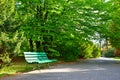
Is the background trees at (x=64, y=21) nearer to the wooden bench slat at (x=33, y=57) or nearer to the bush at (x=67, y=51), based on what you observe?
the bush at (x=67, y=51)

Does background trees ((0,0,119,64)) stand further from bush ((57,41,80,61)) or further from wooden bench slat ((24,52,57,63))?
wooden bench slat ((24,52,57,63))

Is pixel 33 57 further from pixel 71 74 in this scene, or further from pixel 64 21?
pixel 64 21

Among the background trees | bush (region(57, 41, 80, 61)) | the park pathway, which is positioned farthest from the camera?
bush (region(57, 41, 80, 61))

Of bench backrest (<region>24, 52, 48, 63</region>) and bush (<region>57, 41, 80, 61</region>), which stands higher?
bench backrest (<region>24, 52, 48, 63</region>)

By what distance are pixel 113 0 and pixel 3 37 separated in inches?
697

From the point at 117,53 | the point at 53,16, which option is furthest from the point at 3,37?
the point at 117,53

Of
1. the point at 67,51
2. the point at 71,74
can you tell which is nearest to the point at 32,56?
the point at 71,74

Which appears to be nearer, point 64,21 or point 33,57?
point 33,57

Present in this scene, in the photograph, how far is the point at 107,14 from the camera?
28250 millimetres

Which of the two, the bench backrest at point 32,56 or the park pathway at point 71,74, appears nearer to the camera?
the park pathway at point 71,74

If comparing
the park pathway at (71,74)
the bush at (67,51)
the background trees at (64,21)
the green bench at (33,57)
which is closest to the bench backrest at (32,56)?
the green bench at (33,57)

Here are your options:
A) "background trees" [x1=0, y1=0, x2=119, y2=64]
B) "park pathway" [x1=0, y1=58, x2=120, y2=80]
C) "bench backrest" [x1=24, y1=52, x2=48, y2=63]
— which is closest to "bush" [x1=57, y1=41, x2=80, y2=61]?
"background trees" [x1=0, y1=0, x2=119, y2=64]

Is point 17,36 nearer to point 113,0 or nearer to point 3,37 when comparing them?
point 3,37

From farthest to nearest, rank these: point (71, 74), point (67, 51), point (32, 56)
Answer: point (67, 51)
point (32, 56)
point (71, 74)
